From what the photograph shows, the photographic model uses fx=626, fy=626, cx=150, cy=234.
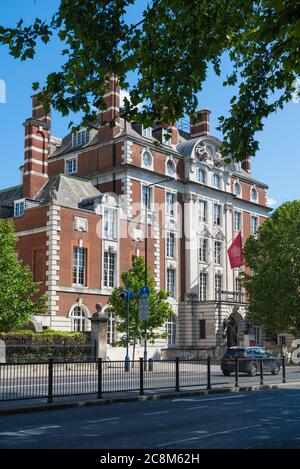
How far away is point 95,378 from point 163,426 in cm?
666

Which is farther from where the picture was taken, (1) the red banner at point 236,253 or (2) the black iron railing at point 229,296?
(2) the black iron railing at point 229,296

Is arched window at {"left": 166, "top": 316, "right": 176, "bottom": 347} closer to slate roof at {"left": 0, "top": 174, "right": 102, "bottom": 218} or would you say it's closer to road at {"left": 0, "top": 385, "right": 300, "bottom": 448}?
slate roof at {"left": 0, "top": 174, "right": 102, "bottom": 218}

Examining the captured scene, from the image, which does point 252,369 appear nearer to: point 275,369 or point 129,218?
point 275,369

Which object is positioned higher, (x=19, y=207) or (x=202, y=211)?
(x=202, y=211)

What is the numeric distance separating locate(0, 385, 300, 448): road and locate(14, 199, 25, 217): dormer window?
1162 inches

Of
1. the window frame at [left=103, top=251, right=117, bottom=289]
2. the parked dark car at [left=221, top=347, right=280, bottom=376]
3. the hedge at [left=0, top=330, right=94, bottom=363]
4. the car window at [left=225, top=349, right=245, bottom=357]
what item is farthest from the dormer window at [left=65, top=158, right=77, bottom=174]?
the parked dark car at [left=221, top=347, right=280, bottom=376]

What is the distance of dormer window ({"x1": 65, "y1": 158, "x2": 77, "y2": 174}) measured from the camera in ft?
179

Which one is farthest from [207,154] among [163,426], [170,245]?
[163,426]

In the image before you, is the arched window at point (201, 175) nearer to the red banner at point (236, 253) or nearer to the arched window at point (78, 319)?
the red banner at point (236, 253)

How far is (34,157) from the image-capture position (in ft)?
156

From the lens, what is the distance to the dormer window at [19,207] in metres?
45.8

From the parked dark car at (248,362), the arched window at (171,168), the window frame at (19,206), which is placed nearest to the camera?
the parked dark car at (248,362)

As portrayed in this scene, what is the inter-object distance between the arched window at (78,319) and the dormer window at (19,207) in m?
8.25

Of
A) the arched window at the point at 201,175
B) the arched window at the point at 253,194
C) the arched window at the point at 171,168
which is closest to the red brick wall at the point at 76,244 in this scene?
the arched window at the point at 171,168
